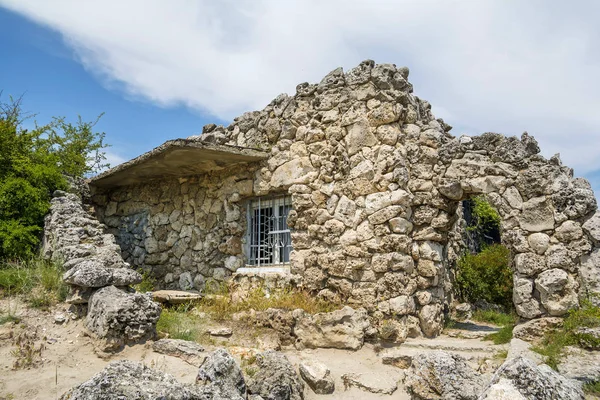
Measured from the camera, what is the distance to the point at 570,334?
5.41 meters

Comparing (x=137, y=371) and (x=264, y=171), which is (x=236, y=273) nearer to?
(x=264, y=171)

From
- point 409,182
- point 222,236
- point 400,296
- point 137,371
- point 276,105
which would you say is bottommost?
point 137,371

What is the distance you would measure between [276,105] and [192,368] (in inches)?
199

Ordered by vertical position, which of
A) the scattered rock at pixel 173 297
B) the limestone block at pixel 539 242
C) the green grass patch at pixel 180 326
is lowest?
the green grass patch at pixel 180 326

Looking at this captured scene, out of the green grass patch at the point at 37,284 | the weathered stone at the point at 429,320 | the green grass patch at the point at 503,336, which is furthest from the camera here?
the weathered stone at the point at 429,320

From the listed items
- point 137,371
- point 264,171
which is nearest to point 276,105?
point 264,171

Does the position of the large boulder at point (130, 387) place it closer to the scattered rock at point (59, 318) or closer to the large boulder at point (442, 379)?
the large boulder at point (442, 379)

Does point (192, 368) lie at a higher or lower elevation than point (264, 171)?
lower

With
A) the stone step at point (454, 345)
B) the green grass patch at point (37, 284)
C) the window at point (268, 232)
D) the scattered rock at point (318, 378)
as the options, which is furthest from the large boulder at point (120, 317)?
the stone step at point (454, 345)

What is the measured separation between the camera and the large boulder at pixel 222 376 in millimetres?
3900

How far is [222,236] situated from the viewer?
8711mm

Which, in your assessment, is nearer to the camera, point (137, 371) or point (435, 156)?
point (137, 371)

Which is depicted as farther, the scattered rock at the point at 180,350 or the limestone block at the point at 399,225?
the limestone block at the point at 399,225

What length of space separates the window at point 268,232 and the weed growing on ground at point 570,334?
13.5 ft
